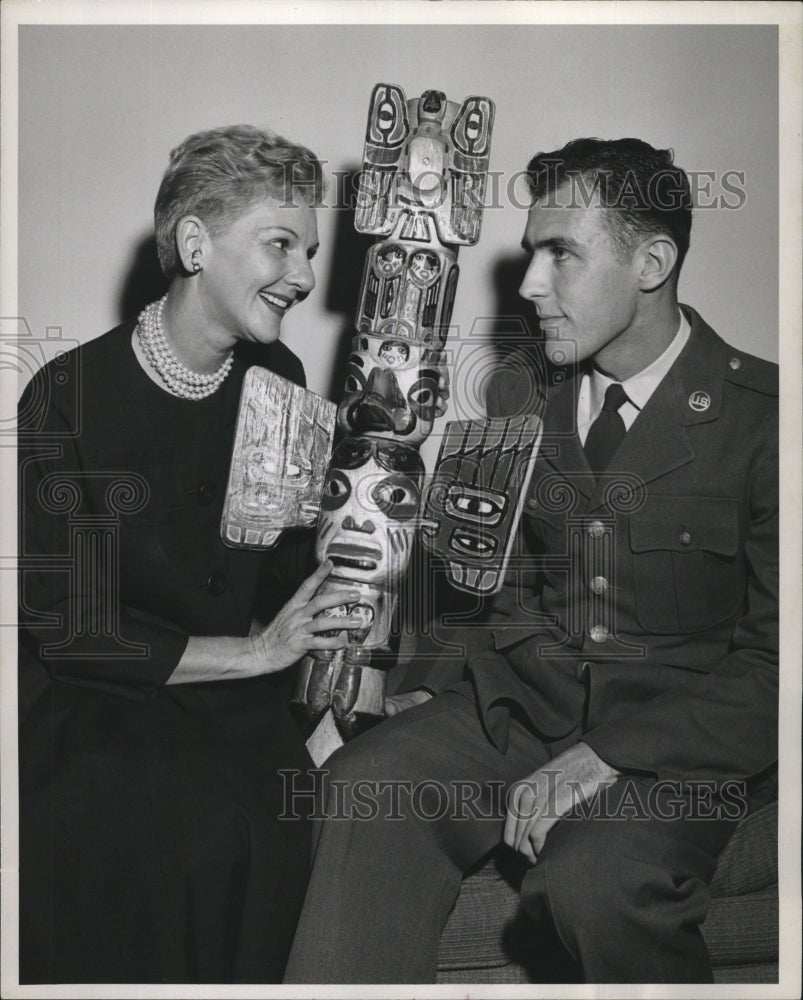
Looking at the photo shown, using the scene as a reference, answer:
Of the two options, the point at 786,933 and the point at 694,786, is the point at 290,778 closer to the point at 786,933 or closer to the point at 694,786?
the point at 694,786

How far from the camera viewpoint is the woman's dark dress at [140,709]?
1671 mm

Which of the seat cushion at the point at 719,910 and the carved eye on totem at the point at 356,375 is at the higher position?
the carved eye on totem at the point at 356,375

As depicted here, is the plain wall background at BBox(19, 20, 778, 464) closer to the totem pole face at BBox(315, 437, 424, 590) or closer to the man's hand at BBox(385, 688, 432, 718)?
the totem pole face at BBox(315, 437, 424, 590)

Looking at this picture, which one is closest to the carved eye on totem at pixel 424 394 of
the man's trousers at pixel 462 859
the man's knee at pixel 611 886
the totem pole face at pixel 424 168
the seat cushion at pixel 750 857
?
the totem pole face at pixel 424 168

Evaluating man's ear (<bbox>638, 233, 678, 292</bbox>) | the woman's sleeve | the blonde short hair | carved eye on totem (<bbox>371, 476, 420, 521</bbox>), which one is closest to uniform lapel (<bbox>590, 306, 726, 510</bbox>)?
man's ear (<bbox>638, 233, 678, 292</bbox>)

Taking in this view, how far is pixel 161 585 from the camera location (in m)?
1.82

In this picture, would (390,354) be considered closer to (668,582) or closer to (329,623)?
(329,623)

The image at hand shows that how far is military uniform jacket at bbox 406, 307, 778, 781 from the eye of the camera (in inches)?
68.4

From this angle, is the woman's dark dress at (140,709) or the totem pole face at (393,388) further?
the totem pole face at (393,388)

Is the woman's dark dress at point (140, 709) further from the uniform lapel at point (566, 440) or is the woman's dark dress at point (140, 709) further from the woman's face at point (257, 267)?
the uniform lapel at point (566, 440)

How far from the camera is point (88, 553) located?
1806mm

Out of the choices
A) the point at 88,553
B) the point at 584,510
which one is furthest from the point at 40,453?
the point at 584,510

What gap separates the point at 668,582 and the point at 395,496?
43 cm

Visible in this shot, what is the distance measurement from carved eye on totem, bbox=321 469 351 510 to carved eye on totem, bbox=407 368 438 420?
153 millimetres
